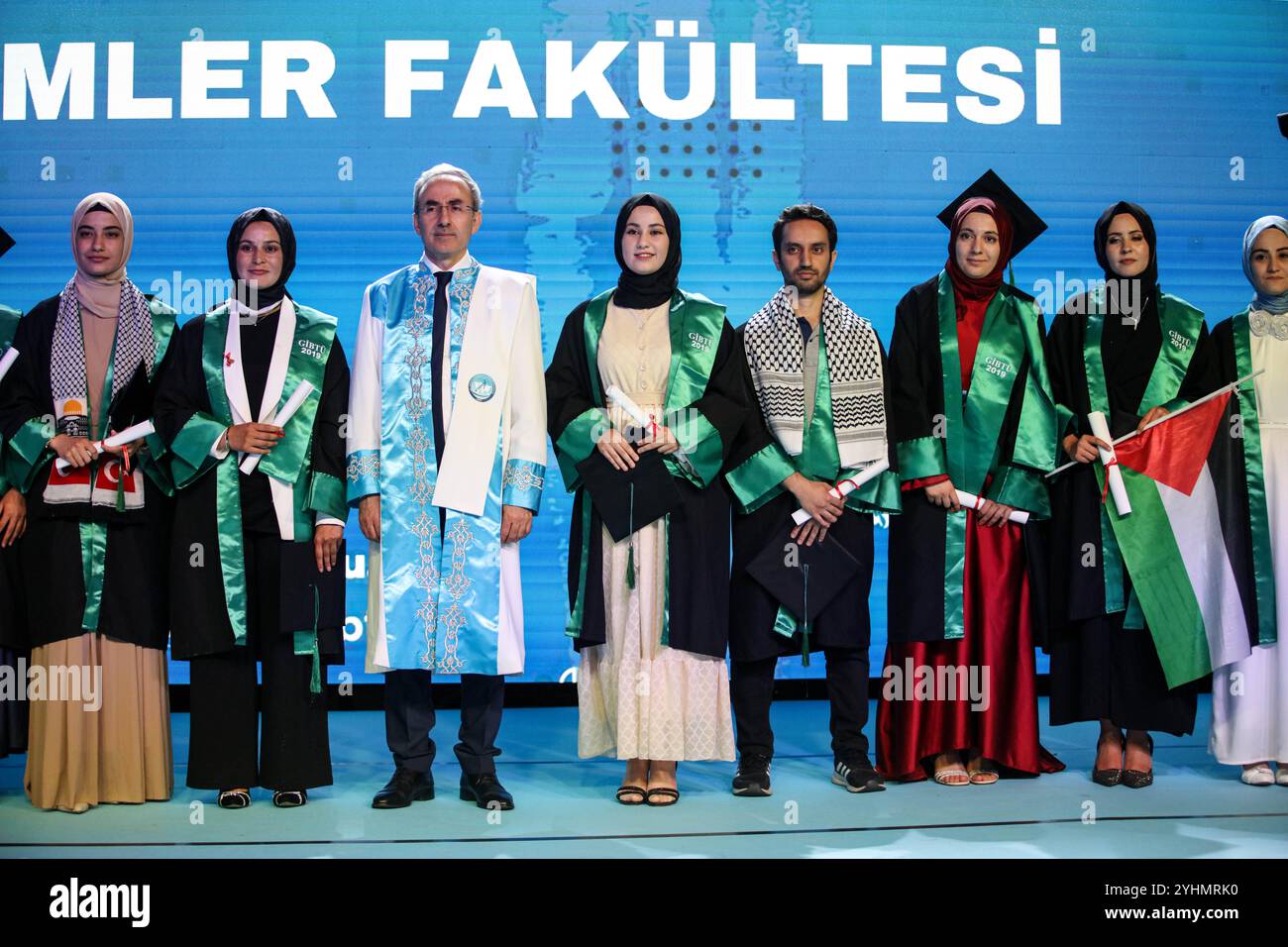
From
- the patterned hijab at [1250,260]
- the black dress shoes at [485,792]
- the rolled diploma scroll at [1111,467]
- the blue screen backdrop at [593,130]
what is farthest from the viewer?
the blue screen backdrop at [593,130]

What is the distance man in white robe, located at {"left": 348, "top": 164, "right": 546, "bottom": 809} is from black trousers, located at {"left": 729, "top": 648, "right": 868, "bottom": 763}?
0.68m

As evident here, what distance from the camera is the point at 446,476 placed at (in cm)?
375

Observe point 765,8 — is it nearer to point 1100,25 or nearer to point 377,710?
point 1100,25

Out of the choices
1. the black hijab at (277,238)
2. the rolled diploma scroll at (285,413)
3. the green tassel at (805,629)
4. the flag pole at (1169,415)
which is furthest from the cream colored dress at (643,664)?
the flag pole at (1169,415)

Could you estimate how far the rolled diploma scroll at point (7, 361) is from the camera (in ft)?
12.8

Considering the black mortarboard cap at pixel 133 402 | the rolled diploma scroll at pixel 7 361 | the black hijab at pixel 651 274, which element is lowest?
the black mortarboard cap at pixel 133 402

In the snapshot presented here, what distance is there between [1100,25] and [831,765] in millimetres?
3232

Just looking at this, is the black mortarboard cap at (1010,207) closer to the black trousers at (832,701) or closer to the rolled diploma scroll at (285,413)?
the black trousers at (832,701)

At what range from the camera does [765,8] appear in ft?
17.8

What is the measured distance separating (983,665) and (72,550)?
2.63 metres

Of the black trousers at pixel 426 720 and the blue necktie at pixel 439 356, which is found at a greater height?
the blue necktie at pixel 439 356

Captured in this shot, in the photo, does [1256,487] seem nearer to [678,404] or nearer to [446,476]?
[678,404]

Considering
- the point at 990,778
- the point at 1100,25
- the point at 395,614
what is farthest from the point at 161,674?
the point at 1100,25

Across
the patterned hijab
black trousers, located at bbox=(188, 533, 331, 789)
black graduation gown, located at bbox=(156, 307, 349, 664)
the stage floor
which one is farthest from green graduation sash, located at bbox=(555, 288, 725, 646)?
the patterned hijab
